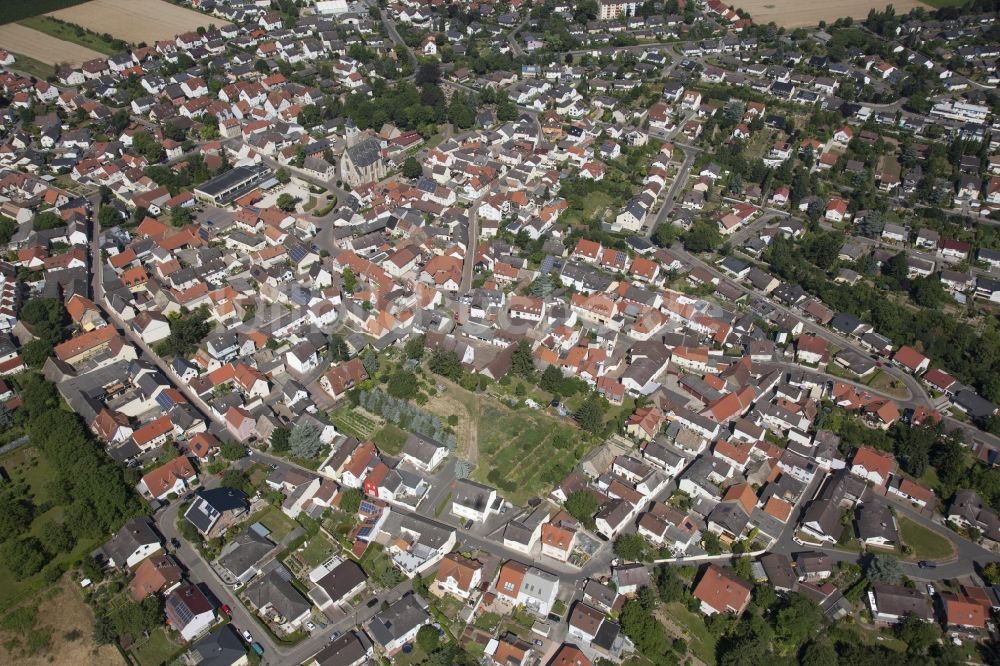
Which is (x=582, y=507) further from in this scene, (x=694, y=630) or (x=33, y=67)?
(x=33, y=67)

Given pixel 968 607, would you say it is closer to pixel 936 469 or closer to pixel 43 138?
pixel 936 469

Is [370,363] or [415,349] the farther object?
[415,349]

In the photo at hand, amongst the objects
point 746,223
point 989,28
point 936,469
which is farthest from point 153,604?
point 989,28

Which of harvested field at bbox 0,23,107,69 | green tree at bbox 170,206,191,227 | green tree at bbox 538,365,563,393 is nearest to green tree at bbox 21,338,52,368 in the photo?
green tree at bbox 170,206,191,227

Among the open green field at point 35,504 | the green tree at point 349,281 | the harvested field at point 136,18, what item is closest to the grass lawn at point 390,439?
the green tree at point 349,281

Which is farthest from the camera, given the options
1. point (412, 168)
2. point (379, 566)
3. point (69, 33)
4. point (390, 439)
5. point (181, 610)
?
point (69, 33)

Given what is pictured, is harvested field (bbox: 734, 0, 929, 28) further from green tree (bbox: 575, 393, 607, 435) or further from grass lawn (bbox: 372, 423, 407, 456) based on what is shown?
grass lawn (bbox: 372, 423, 407, 456)

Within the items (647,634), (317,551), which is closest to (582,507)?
(647,634)

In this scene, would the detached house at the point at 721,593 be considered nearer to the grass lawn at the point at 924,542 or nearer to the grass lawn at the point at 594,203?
the grass lawn at the point at 924,542
